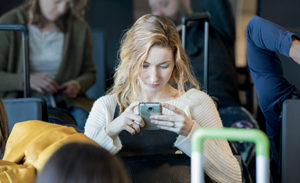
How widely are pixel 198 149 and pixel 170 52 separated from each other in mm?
849

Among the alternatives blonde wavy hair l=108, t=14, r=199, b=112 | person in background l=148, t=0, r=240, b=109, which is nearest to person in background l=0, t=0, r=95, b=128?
person in background l=148, t=0, r=240, b=109

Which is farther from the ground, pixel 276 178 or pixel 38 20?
pixel 38 20

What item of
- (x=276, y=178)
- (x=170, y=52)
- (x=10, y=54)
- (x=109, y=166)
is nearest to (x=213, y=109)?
(x=170, y=52)

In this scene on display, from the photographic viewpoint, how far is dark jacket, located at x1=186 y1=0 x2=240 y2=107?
2.78 meters

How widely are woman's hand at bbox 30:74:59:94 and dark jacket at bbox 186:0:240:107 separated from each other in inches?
32.6

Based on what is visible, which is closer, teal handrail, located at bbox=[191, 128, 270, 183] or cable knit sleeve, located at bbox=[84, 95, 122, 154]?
teal handrail, located at bbox=[191, 128, 270, 183]

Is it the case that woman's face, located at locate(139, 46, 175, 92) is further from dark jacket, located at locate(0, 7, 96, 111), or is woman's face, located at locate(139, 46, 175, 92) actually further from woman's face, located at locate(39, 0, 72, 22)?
woman's face, located at locate(39, 0, 72, 22)

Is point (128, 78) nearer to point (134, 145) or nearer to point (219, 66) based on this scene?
point (134, 145)

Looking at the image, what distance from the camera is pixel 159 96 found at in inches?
68.5

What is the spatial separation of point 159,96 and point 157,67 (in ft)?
0.45

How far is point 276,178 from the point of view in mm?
2043

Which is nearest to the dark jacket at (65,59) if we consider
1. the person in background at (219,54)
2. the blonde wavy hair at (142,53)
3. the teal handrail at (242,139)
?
the person in background at (219,54)

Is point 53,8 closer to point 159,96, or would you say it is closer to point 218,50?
point 218,50

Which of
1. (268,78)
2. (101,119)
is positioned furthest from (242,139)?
(268,78)
